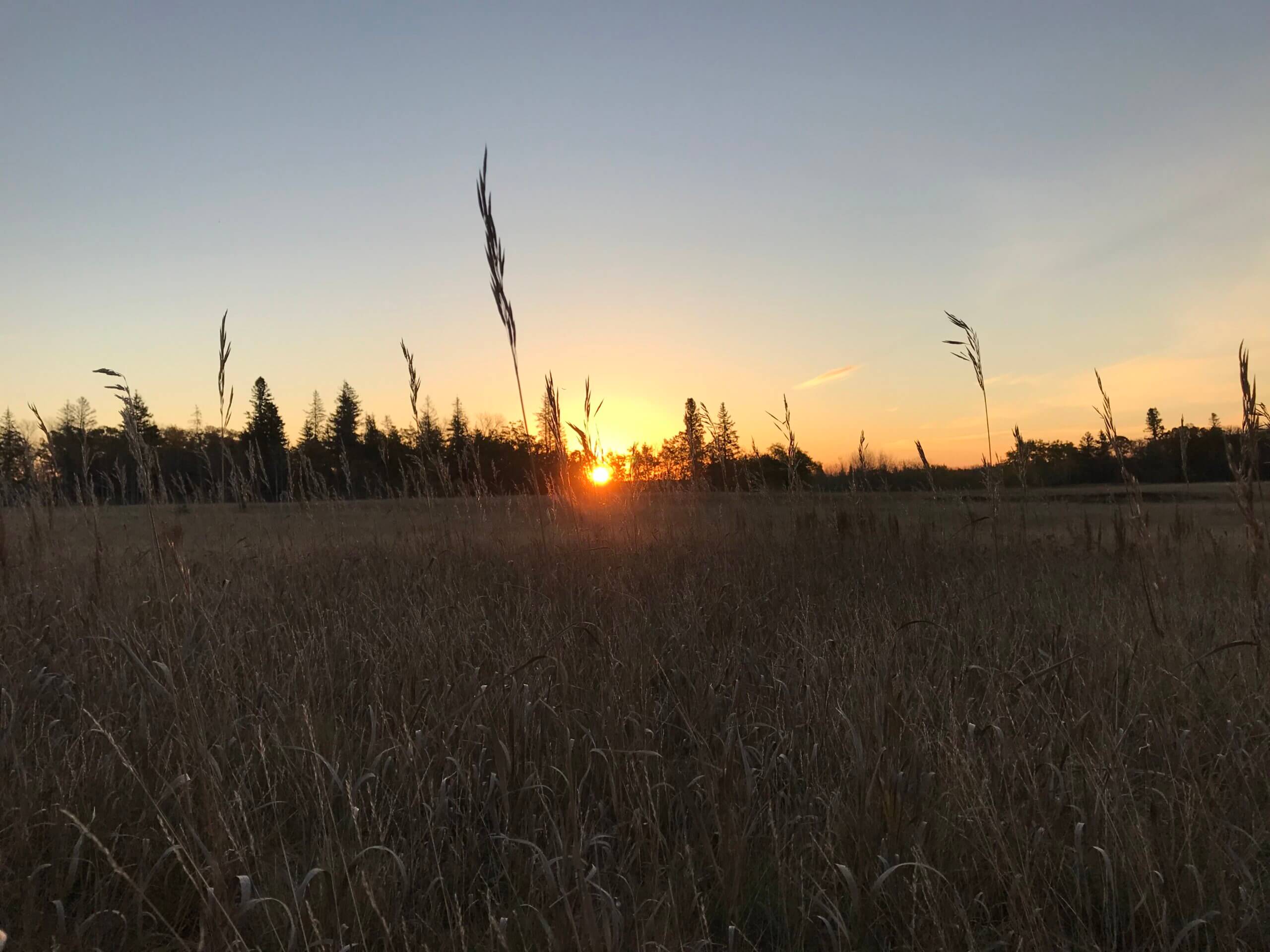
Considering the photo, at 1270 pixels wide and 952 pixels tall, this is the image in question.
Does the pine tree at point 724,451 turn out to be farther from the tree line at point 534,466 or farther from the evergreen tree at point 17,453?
the evergreen tree at point 17,453

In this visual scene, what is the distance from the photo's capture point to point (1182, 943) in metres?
1.24

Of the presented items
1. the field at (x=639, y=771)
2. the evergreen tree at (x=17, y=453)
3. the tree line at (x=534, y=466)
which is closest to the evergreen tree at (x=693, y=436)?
the tree line at (x=534, y=466)

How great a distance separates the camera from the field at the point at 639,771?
1.29 metres

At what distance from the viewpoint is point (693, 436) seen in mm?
5875

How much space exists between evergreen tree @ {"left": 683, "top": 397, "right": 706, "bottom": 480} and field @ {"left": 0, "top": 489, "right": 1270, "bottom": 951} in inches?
93.1

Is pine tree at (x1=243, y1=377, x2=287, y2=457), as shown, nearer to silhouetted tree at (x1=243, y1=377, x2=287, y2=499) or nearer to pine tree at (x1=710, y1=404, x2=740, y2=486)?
silhouetted tree at (x1=243, y1=377, x2=287, y2=499)

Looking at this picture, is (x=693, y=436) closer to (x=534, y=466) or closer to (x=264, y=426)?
(x=534, y=466)

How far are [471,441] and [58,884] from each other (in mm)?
4618

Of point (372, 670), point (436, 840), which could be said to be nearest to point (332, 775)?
point (436, 840)

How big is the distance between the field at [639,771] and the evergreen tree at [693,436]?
2365 millimetres

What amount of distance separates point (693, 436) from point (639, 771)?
4282 mm

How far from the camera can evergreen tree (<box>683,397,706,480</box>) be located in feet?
19.1

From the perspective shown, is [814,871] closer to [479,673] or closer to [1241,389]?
[479,673]

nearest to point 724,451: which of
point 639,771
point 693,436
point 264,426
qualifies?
point 693,436
